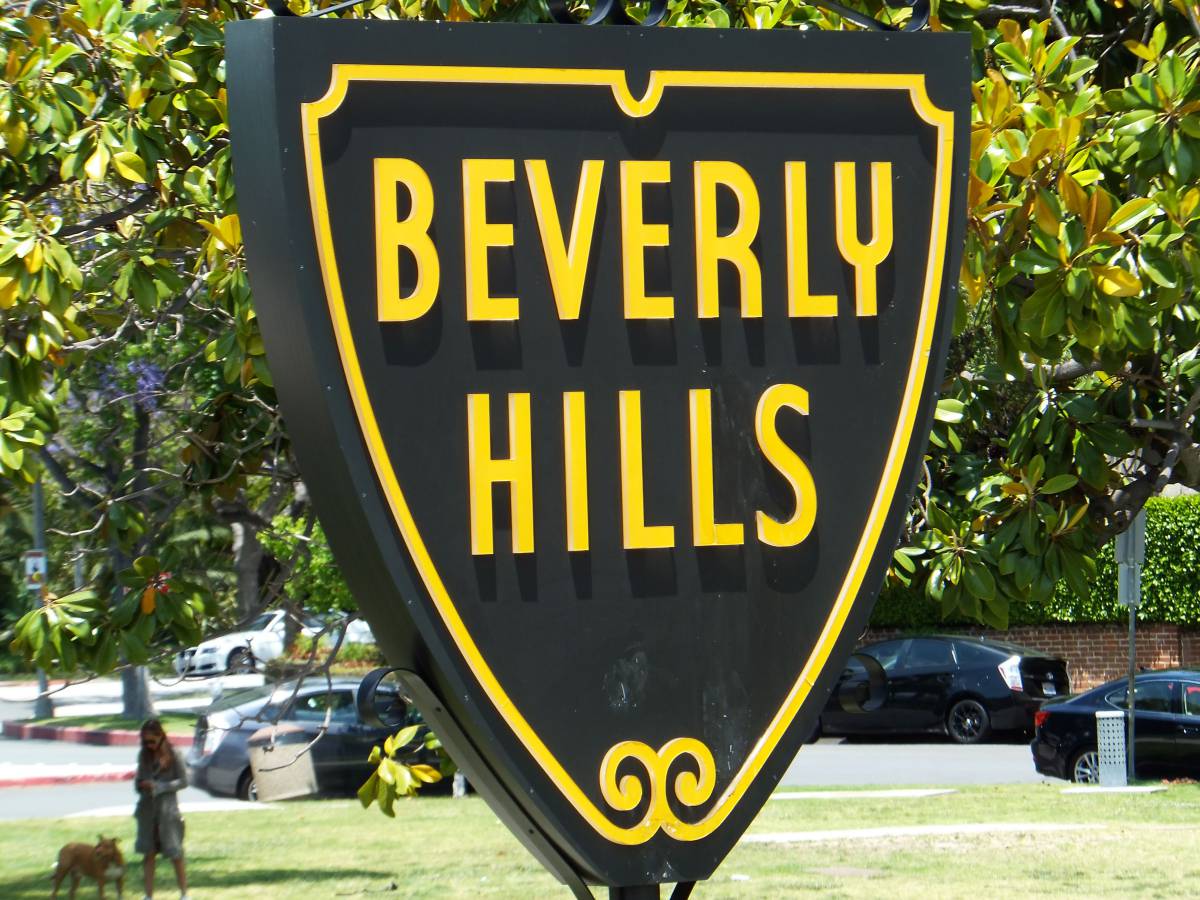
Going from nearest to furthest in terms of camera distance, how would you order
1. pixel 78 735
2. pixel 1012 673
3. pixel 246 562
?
1. pixel 246 562
2. pixel 1012 673
3. pixel 78 735

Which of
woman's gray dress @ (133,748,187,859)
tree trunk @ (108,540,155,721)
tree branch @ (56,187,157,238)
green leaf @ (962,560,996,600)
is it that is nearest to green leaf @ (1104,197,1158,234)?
green leaf @ (962,560,996,600)

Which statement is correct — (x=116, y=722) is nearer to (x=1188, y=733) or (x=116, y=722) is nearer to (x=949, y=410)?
(x=1188, y=733)

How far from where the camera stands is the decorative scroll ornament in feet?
9.18

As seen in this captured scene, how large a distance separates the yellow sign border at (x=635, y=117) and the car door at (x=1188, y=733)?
15.4 m

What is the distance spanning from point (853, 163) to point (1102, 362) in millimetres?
2501

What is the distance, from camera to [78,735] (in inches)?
1007

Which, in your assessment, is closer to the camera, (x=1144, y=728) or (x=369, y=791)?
(x=369, y=791)

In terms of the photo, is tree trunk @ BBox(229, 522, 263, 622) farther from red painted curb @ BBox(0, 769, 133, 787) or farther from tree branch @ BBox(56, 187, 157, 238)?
tree branch @ BBox(56, 187, 157, 238)

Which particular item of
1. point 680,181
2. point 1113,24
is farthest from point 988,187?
→ point 1113,24

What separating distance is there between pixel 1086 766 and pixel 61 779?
12.0 metres

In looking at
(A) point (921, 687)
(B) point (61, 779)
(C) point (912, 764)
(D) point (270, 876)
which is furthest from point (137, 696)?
(D) point (270, 876)

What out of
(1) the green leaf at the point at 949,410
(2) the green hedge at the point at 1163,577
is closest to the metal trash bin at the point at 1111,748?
(2) the green hedge at the point at 1163,577

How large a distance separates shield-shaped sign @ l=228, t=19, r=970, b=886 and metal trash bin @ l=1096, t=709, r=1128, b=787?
14652 millimetres

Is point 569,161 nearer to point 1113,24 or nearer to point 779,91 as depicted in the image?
point 779,91
